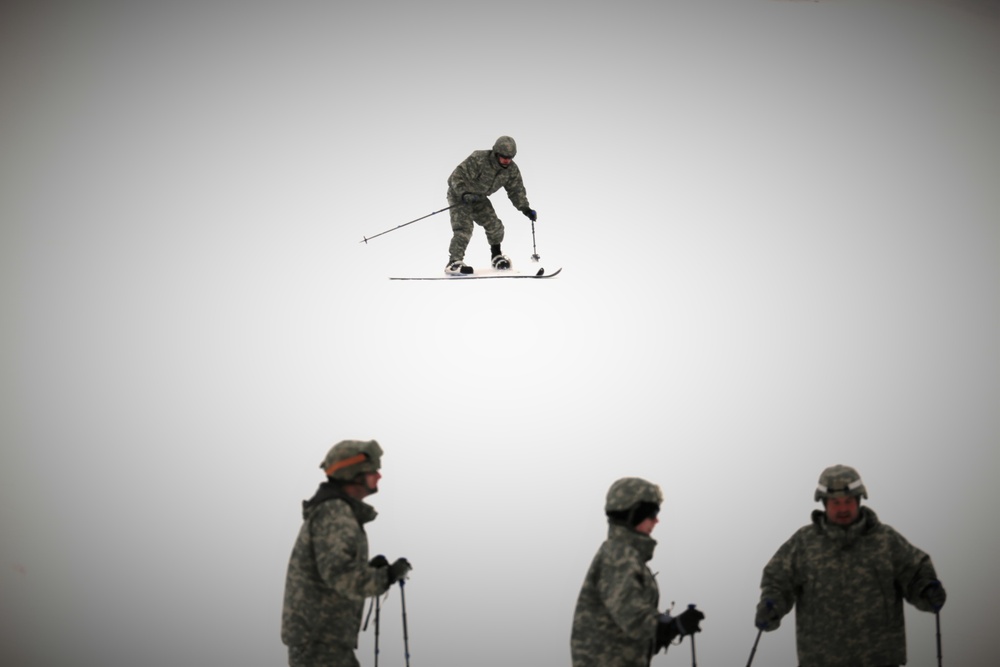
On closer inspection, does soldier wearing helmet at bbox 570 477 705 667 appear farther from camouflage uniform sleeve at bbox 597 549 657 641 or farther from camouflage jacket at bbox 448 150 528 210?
camouflage jacket at bbox 448 150 528 210

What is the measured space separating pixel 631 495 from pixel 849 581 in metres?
1.24

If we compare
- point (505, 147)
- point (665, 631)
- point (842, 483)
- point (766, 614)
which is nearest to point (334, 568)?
point (665, 631)

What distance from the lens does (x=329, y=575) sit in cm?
362

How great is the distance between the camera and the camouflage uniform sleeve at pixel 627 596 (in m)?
3.33

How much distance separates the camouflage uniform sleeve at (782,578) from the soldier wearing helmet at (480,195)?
317 cm

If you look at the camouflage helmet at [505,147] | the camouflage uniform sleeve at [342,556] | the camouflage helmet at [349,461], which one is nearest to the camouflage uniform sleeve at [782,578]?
the camouflage uniform sleeve at [342,556]

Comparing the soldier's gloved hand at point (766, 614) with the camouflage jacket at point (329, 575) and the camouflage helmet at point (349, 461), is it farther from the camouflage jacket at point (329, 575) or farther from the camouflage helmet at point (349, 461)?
the camouflage helmet at point (349, 461)

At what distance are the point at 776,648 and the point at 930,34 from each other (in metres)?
6.60

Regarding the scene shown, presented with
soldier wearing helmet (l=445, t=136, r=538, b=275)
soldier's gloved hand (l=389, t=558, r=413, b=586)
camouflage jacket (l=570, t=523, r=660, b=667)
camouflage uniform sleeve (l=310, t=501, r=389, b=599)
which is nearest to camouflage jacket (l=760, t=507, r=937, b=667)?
camouflage jacket (l=570, t=523, r=660, b=667)

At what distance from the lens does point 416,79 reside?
10109mm

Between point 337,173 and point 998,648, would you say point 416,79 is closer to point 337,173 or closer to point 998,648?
point 337,173

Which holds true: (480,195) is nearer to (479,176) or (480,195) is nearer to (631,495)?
(479,176)

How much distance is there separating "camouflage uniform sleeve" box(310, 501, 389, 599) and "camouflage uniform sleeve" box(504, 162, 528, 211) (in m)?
3.43

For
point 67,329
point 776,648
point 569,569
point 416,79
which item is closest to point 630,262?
point 416,79
